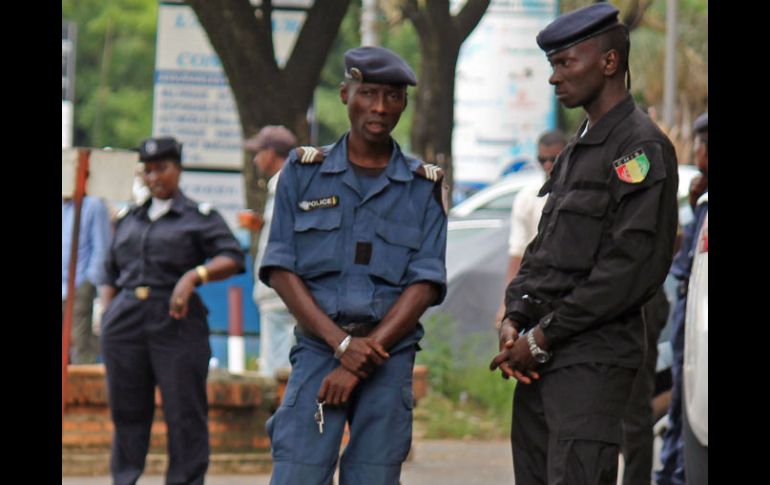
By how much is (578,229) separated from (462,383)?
24.5ft

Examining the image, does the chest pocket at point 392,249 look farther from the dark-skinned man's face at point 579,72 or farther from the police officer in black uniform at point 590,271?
the dark-skinned man's face at point 579,72

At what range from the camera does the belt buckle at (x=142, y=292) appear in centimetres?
824

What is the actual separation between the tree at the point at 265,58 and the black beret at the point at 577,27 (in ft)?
20.6

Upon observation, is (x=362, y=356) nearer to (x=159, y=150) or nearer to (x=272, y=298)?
(x=159, y=150)

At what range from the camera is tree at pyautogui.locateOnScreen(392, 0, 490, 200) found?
41.9 ft

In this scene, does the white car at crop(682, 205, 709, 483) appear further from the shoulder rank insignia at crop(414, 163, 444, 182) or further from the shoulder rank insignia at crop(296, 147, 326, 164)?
the shoulder rank insignia at crop(296, 147, 326, 164)

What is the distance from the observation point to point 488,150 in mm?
26453

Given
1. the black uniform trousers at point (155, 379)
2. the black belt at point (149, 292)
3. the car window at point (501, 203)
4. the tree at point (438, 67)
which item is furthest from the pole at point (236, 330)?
the car window at point (501, 203)

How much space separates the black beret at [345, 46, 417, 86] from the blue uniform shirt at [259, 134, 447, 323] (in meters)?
0.27

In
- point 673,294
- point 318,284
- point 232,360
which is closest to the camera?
point 318,284
